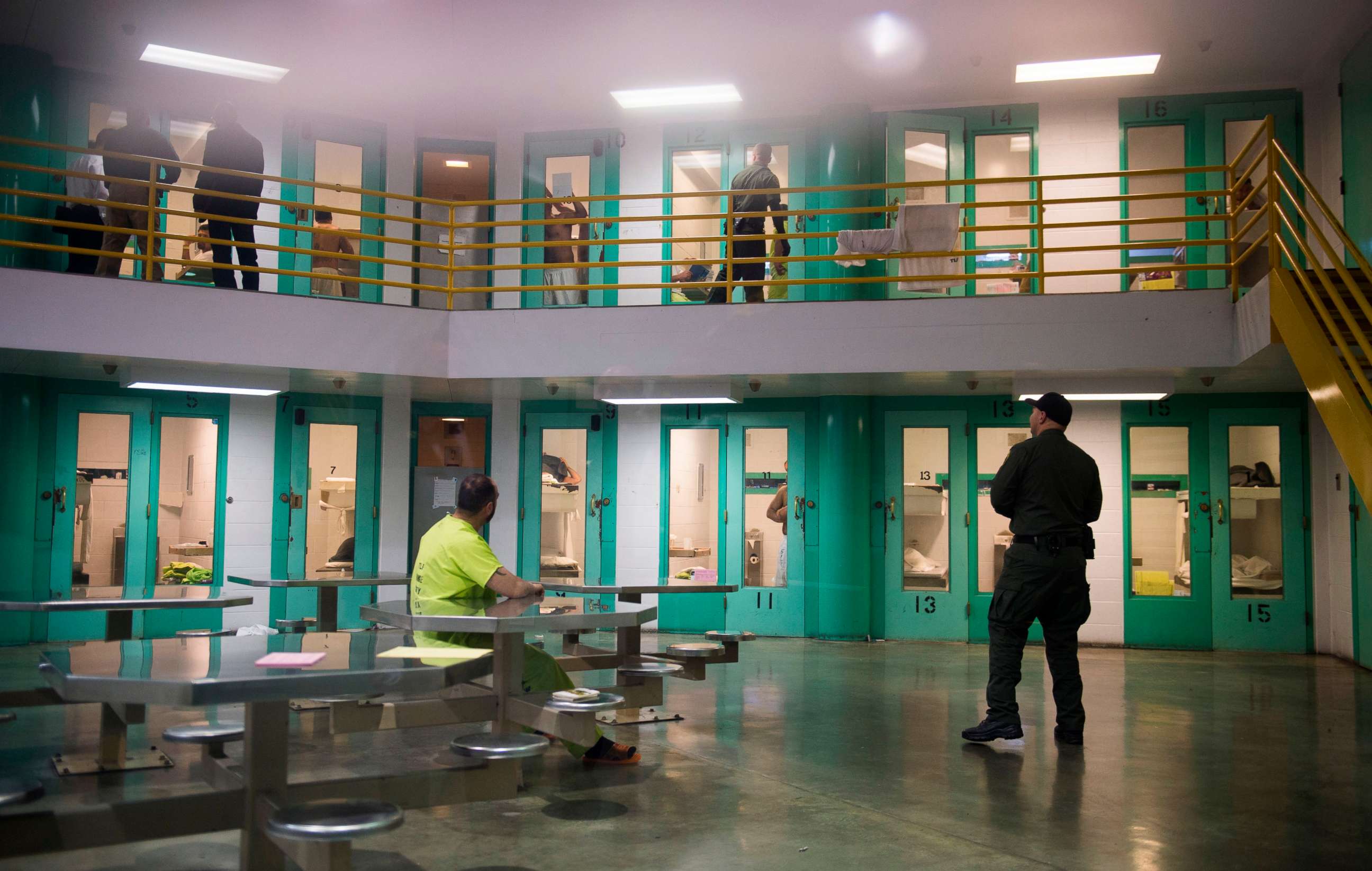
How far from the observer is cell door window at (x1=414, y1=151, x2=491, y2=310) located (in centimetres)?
1222

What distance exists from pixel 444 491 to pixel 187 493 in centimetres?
258

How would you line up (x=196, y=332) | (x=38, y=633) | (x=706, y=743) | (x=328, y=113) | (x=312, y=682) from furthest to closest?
(x=328, y=113)
(x=38, y=633)
(x=196, y=332)
(x=706, y=743)
(x=312, y=682)

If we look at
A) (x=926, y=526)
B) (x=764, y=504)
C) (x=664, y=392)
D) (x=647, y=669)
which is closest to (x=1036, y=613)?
(x=647, y=669)

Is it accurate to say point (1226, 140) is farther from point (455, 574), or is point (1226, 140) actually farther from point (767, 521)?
point (455, 574)

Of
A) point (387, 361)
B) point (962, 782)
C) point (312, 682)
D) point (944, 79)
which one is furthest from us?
point (944, 79)

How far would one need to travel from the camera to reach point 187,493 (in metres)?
10.8

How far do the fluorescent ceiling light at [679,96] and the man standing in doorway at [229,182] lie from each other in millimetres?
3769

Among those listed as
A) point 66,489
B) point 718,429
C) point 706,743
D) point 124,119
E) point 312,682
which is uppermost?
point 124,119

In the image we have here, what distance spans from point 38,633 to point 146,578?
1.03 m

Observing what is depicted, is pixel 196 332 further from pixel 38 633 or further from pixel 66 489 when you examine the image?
pixel 38 633

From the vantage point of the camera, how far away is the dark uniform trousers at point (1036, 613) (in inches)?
227

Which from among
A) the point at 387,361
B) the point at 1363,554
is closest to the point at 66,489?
the point at 387,361

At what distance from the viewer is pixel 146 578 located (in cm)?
1050

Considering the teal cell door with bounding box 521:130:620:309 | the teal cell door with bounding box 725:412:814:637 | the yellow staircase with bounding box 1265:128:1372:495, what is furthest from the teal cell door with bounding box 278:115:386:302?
the yellow staircase with bounding box 1265:128:1372:495
